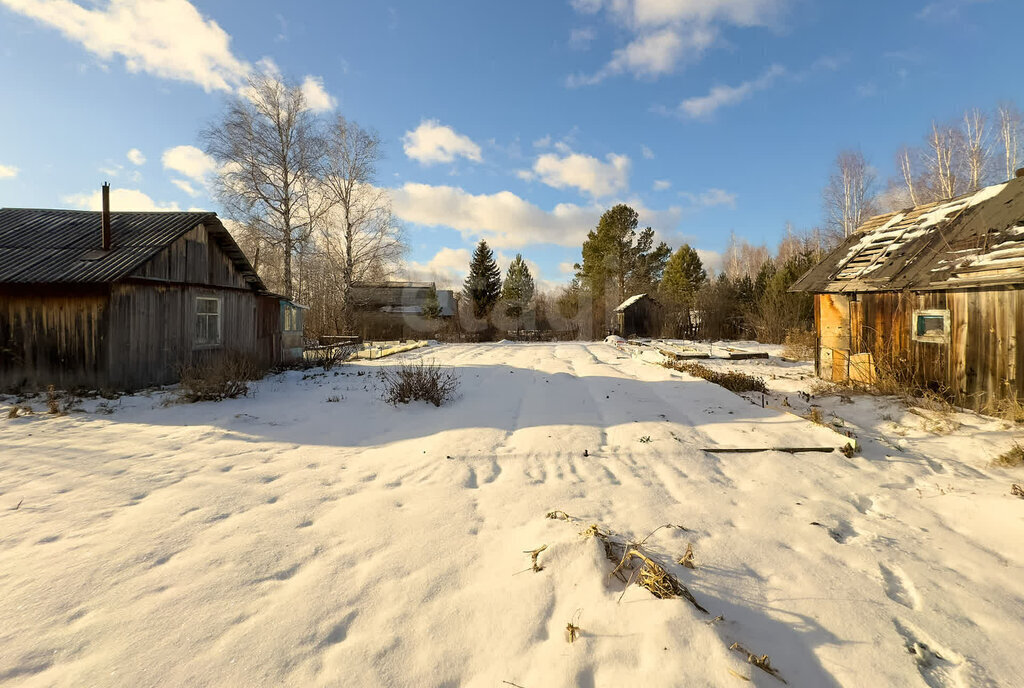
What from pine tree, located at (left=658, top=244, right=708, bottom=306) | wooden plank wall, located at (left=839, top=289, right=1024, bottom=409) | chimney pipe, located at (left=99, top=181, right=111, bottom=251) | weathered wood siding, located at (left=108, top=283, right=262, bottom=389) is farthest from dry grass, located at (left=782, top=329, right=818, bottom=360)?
chimney pipe, located at (left=99, top=181, right=111, bottom=251)

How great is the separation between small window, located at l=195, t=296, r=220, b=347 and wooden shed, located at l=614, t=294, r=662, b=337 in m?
25.4

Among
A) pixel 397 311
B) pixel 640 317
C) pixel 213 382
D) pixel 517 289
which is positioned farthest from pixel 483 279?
pixel 213 382

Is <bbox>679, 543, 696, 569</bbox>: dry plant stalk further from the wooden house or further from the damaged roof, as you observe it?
the wooden house

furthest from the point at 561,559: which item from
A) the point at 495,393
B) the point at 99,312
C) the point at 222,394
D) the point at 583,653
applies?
the point at 99,312

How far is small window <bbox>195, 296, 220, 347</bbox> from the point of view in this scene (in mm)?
11539

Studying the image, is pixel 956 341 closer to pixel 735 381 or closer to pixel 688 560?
pixel 735 381

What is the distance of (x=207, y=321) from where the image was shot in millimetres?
11953

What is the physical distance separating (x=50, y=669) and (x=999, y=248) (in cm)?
1268

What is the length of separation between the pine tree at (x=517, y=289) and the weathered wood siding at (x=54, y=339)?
2770 centimetres

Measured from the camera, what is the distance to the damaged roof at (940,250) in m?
7.23

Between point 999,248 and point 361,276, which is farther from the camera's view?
point 361,276

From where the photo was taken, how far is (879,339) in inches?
Result: 357

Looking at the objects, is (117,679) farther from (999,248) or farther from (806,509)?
(999,248)

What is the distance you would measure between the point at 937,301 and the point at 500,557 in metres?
9.84
